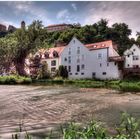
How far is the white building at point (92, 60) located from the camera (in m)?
55.9

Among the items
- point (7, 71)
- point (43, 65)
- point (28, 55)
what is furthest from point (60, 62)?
point (7, 71)

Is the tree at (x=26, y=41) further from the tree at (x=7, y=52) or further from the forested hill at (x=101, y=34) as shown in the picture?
the forested hill at (x=101, y=34)

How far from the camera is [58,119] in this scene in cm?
1327

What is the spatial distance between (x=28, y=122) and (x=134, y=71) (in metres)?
44.3

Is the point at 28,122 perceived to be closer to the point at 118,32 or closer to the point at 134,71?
the point at 134,71

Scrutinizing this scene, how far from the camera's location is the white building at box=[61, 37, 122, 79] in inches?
2202

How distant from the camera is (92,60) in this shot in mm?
60250

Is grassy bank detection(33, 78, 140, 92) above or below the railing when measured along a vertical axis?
below

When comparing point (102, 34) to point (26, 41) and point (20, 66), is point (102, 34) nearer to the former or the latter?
point (26, 41)

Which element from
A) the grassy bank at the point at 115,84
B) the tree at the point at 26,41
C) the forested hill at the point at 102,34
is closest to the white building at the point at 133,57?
the grassy bank at the point at 115,84

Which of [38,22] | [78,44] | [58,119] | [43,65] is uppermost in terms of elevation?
[38,22]

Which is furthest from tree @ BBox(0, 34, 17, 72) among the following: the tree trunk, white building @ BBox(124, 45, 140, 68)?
white building @ BBox(124, 45, 140, 68)

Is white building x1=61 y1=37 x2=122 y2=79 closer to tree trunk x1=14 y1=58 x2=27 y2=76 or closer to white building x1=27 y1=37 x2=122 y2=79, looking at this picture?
white building x1=27 y1=37 x2=122 y2=79

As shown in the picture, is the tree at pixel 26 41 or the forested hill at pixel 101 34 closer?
the tree at pixel 26 41
